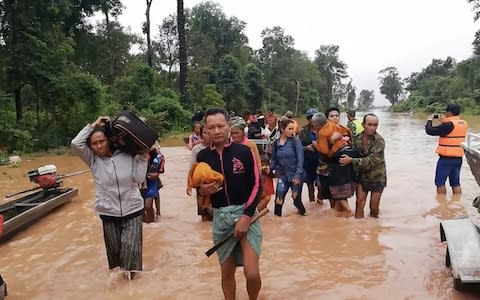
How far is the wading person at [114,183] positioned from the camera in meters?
4.53

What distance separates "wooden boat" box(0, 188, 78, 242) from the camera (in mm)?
6695

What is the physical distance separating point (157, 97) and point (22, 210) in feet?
62.0

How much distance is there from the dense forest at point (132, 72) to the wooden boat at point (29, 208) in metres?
8.58

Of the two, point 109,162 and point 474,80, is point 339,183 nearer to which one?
point 109,162

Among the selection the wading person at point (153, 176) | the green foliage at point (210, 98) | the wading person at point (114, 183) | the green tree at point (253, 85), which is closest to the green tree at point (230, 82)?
the green tree at point (253, 85)

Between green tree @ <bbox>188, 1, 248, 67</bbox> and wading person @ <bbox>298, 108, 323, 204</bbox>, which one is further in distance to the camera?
green tree @ <bbox>188, 1, 248, 67</bbox>

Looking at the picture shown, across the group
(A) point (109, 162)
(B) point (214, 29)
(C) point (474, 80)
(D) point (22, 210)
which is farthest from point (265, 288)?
(C) point (474, 80)

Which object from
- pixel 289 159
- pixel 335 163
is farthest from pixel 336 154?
pixel 289 159

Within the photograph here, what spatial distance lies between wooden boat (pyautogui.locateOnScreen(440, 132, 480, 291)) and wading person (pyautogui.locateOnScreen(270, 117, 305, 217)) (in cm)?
248

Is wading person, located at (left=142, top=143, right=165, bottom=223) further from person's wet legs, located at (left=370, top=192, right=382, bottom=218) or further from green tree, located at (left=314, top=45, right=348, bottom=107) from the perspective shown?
green tree, located at (left=314, top=45, right=348, bottom=107)

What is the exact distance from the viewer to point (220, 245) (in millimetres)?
3770

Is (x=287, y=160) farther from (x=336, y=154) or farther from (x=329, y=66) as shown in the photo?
(x=329, y=66)

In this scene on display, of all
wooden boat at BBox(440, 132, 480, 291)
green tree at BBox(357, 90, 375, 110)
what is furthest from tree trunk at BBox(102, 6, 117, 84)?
green tree at BBox(357, 90, 375, 110)

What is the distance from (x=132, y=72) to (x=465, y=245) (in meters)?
25.5
